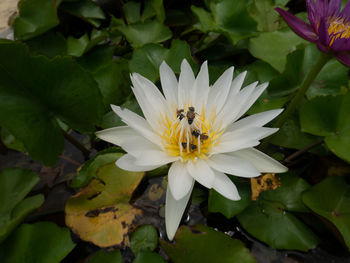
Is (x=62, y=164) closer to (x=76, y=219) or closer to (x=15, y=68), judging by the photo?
(x=76, y=219)

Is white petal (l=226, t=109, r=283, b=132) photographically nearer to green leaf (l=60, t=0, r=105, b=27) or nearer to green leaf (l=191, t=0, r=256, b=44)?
green leaf (l=191, t=0, r=256, b=44)

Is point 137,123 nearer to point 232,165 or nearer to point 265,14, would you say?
point 232,165

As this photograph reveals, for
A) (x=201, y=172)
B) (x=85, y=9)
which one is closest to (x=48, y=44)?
(x=85, y=9)

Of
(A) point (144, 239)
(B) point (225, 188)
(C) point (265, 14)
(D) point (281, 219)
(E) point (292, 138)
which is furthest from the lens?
(C) point (265, 14)

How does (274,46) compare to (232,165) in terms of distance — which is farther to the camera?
(274,46)

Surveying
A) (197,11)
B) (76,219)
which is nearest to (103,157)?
(76,219)

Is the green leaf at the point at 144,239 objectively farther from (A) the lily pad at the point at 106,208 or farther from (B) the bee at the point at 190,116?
(B) the bee at the point at 190,116

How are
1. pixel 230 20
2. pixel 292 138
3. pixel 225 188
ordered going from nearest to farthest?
pixel 225 188, pixel 292 138, pixel 230 20
